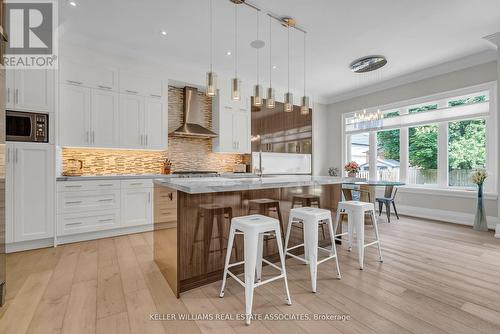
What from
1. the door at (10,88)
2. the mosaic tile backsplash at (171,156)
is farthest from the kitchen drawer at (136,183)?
the door at (10,88)

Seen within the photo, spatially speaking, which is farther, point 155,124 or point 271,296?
point 155,124

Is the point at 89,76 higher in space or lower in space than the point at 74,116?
higher

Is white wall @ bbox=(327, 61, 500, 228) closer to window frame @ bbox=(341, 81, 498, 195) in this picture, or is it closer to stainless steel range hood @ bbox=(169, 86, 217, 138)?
window frame @ bbox=(341, 81, 498, 195)

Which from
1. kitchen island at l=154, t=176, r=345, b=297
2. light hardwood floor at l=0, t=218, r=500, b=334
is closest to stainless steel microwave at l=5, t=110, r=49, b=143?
light hardwood floor at l=0, t=218, r=500, b=334

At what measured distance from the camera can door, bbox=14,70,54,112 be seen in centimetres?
301

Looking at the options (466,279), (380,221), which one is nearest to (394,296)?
(466,279)

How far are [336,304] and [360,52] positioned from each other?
153 inches

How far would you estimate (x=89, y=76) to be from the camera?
367 centimetres

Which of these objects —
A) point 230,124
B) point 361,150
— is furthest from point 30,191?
point 361,150

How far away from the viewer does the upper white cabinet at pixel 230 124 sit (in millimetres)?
5008

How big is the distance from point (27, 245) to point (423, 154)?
689 cm

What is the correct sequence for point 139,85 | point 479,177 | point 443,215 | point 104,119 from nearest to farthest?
point 104,119, point 479,177, point 139,85, point 443,215

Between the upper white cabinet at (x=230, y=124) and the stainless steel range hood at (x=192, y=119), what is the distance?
247mm

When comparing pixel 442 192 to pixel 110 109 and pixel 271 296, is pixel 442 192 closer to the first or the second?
pixel 271 296
